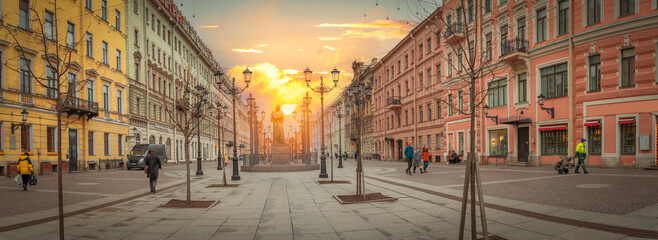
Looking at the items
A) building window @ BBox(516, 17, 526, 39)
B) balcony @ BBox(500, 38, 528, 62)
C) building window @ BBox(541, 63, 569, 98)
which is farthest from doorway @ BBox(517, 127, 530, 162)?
building window @ BBox(516, 17, 526, 39)

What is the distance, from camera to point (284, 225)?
7316 millimetres

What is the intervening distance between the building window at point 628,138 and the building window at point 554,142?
295 centimetres

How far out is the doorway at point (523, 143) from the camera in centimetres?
2583

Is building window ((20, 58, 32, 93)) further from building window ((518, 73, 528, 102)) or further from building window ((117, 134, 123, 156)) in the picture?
building window ((518, 73, 528, 102))

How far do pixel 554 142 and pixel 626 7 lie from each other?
8455 mm

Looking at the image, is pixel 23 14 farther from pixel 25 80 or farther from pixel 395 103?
pixel 395 103

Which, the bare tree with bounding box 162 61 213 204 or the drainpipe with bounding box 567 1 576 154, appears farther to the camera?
the drainpipe with bounding box 567 1 576 154

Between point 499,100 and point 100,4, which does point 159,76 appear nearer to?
point 100,4

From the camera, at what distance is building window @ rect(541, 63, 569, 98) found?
2294cm

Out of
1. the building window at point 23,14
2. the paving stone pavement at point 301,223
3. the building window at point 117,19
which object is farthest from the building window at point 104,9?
the paving stone pavement at point 301,223

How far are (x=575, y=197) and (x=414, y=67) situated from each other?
34.8 metres

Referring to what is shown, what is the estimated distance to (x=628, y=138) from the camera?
19797 millimetres

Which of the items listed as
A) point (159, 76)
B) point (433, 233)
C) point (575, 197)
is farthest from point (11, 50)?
point (575, 197)

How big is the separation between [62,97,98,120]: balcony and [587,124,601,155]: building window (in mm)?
32733
